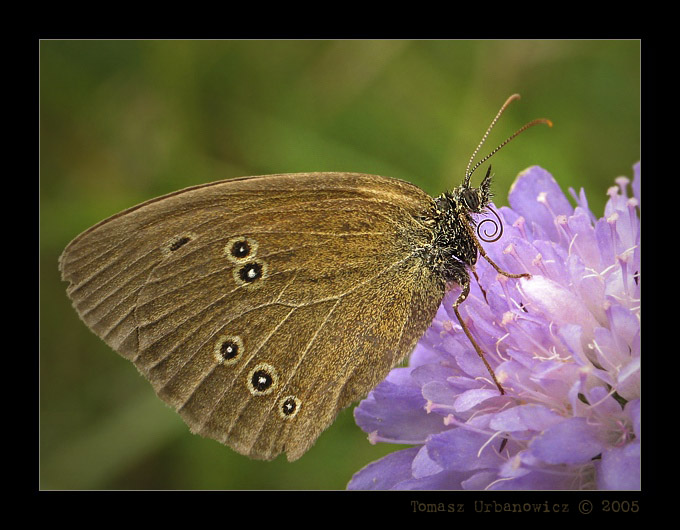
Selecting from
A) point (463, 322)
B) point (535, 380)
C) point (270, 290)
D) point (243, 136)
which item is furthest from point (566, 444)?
point (243, 136)

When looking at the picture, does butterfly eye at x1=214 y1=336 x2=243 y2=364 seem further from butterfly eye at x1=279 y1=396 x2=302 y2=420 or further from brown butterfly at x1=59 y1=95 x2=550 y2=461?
butterfly eye at x1=279 y1=396 x2=302 y2=420

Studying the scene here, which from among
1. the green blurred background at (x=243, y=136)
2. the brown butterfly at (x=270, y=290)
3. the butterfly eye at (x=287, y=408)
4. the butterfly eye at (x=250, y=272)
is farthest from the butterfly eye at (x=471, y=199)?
the green blurred background at (x=243, y=136)

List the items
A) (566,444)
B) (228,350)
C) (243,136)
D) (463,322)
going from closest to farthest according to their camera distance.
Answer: (566,444)
(463,322)
(228,350)
(243,136)

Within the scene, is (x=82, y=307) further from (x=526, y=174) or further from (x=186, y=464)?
(x=526, y=174)

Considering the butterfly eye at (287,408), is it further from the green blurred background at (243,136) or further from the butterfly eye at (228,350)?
the green blurred background at (243,136)

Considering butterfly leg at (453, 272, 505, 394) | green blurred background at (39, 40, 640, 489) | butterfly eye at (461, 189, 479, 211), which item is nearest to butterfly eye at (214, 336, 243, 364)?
butterfly leg at (453, 272, 505, 394)

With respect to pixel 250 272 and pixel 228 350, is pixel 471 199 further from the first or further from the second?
pixel 228 350
